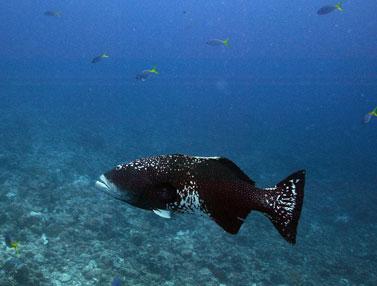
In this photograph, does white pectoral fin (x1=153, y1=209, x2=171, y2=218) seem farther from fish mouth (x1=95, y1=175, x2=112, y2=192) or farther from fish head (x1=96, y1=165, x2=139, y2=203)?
fish mouth (x1=95, y1=175, x2=112, y2=192)

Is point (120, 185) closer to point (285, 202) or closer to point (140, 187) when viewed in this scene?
point (140, 187)

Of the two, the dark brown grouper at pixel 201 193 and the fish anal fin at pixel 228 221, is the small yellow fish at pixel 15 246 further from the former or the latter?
the fish anal fin at pixel 228 221

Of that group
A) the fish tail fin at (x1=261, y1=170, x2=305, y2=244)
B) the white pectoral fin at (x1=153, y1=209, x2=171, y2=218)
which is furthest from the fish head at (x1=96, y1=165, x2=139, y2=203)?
the fish tail fin at (x1=261, y1=170, x2=305, y2=244)

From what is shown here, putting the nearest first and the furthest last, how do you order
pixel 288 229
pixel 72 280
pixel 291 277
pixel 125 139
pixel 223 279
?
pixel 288 229 → pixel 72 280 → pixel 223 279 → pixel 291 277 → pixel 125 139

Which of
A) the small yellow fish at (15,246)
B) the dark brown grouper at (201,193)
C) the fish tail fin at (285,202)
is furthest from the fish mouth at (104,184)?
the small yellow fish at (15,246)

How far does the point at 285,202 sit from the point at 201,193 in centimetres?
41

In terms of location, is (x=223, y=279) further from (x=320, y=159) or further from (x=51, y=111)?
(x=51, y=111)

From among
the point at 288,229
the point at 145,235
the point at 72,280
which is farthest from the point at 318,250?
the point at 288,229

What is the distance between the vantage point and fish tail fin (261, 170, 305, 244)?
1.52 meters

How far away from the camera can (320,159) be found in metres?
22.6

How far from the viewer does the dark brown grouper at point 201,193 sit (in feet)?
4.99

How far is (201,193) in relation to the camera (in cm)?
153

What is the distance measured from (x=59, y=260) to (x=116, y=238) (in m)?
1.69

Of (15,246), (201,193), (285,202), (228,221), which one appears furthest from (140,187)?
(15,246)
